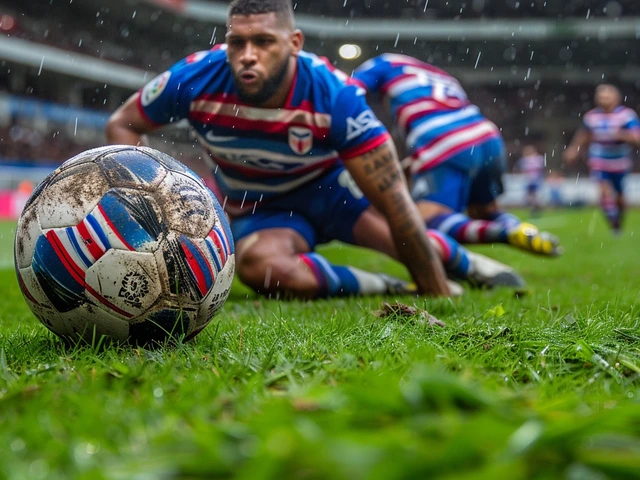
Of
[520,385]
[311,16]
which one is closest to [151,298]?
[520,385]

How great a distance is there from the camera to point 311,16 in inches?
1403

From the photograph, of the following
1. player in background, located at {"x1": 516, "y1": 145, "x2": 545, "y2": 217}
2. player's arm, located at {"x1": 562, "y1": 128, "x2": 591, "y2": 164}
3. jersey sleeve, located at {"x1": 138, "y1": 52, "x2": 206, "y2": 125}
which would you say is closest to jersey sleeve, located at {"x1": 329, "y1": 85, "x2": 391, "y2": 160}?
jersey sleeve, located at {"x1": 138, "y1": 52, "x2": 206, "y2": 125}

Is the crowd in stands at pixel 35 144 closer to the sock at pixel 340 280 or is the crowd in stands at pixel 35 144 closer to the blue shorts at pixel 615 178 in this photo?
the blue shorts at pixel 615 178

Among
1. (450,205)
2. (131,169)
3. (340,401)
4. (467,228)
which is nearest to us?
(340,401)

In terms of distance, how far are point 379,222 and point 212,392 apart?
303cm

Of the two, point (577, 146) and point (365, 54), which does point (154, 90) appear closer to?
point (577, 146)

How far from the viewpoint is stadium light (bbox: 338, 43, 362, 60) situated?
3738 centimetres

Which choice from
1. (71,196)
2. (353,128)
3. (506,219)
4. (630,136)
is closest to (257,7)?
→ (353,128)

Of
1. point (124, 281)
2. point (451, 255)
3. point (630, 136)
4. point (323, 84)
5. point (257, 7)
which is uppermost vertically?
point (257, 7)

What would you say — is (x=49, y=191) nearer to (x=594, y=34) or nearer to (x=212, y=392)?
(x=212, y=392)

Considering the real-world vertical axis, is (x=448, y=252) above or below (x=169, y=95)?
below

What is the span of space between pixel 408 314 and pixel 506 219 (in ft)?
10.6

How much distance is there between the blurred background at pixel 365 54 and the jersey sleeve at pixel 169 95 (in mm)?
17726

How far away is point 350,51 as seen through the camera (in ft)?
124
